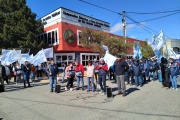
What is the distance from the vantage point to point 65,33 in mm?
23875

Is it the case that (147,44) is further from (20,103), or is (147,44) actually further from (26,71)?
(20,103)

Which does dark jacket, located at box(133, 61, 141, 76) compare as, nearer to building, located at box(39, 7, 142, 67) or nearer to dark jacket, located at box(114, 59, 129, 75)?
dark jacket, located at box(114, 59, 129, 75)

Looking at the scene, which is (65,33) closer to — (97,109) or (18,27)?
(18,27)

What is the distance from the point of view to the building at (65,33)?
23.8 metres

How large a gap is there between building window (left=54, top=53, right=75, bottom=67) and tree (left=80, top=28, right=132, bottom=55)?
98.3 inches

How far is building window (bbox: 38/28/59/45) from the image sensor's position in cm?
2431

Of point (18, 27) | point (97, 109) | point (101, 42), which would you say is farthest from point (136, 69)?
point (18, 27)

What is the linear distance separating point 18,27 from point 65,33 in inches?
223

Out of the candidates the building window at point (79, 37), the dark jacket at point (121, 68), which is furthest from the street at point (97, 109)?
the building window at point (79, 37)

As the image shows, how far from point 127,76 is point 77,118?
804 cm

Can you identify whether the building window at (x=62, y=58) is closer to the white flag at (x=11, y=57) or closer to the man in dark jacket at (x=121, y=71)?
the white flag at (x=11, y=57)

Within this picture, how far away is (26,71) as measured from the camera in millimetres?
13281

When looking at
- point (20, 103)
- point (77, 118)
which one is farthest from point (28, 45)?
point (77, 118)

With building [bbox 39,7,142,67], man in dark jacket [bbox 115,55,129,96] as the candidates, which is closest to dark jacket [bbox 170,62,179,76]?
man in dark jacket [bbox 115,55,129,96]
